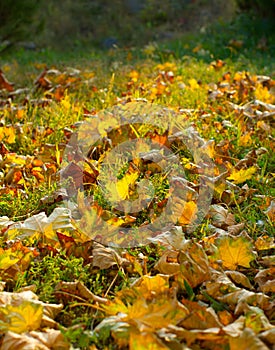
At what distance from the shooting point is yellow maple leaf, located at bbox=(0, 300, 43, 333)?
1.35m

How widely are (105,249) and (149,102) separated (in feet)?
5.07

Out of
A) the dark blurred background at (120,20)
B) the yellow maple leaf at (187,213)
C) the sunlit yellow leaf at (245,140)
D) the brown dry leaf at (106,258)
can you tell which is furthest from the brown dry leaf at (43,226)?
the dark blurred background at (120,20)

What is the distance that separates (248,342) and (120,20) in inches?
392

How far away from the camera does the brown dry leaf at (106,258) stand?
1683mm

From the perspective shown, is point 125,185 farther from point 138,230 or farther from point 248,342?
point 248,342

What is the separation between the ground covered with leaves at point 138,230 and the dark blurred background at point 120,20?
21.6 feet

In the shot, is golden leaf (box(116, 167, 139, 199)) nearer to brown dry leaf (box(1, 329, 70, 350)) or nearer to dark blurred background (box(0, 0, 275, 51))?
brown dry leaf (box(1, 329, 70, 350))

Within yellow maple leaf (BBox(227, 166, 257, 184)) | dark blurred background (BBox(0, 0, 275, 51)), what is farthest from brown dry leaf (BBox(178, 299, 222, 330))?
dark blurred background (BBox(0, 0, 275, 51))

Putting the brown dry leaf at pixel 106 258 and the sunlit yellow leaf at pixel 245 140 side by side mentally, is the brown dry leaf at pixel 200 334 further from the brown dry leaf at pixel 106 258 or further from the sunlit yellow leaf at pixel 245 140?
the sunlit yellow leaf at pixel 245 140

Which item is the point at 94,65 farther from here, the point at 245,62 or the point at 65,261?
the point at 65,261

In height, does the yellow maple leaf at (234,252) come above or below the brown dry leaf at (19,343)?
below

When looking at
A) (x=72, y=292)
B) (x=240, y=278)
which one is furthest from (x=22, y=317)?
(x=240, y=278)

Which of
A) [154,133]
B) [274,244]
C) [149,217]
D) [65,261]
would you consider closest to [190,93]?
[154,133]

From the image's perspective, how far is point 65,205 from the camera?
2.08 metres
